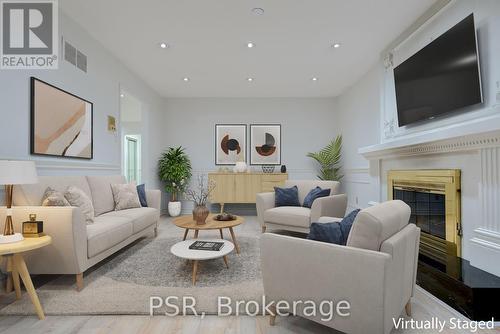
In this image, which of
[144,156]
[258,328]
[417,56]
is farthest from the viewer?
[144,156]

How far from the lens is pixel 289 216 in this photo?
12.0ft

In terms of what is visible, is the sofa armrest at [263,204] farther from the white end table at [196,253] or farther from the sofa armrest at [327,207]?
the white end table at [196,253]

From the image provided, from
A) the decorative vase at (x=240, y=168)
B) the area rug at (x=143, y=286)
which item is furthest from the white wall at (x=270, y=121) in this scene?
the area rug at (x=143, y=286)

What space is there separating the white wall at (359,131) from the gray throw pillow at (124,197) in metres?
3.55

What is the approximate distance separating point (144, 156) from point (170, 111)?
1.54m

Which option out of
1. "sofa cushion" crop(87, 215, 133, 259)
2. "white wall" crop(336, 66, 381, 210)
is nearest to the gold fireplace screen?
"white wall" crop(336, 66, 381, 210)

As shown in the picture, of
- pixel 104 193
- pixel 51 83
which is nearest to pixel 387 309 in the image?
pixel 104 193

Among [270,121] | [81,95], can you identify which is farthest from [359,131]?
[81,95]

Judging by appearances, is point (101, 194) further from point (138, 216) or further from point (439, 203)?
point (439, 203)

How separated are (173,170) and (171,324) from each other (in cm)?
428

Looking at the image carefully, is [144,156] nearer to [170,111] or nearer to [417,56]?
[170,111]

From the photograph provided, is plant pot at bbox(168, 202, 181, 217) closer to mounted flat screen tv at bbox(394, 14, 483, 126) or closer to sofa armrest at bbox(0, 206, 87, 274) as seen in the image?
sofa armrest at bbox(0, 206, 87, 274)

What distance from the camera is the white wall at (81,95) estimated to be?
2.48m

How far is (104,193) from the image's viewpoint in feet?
11.2
